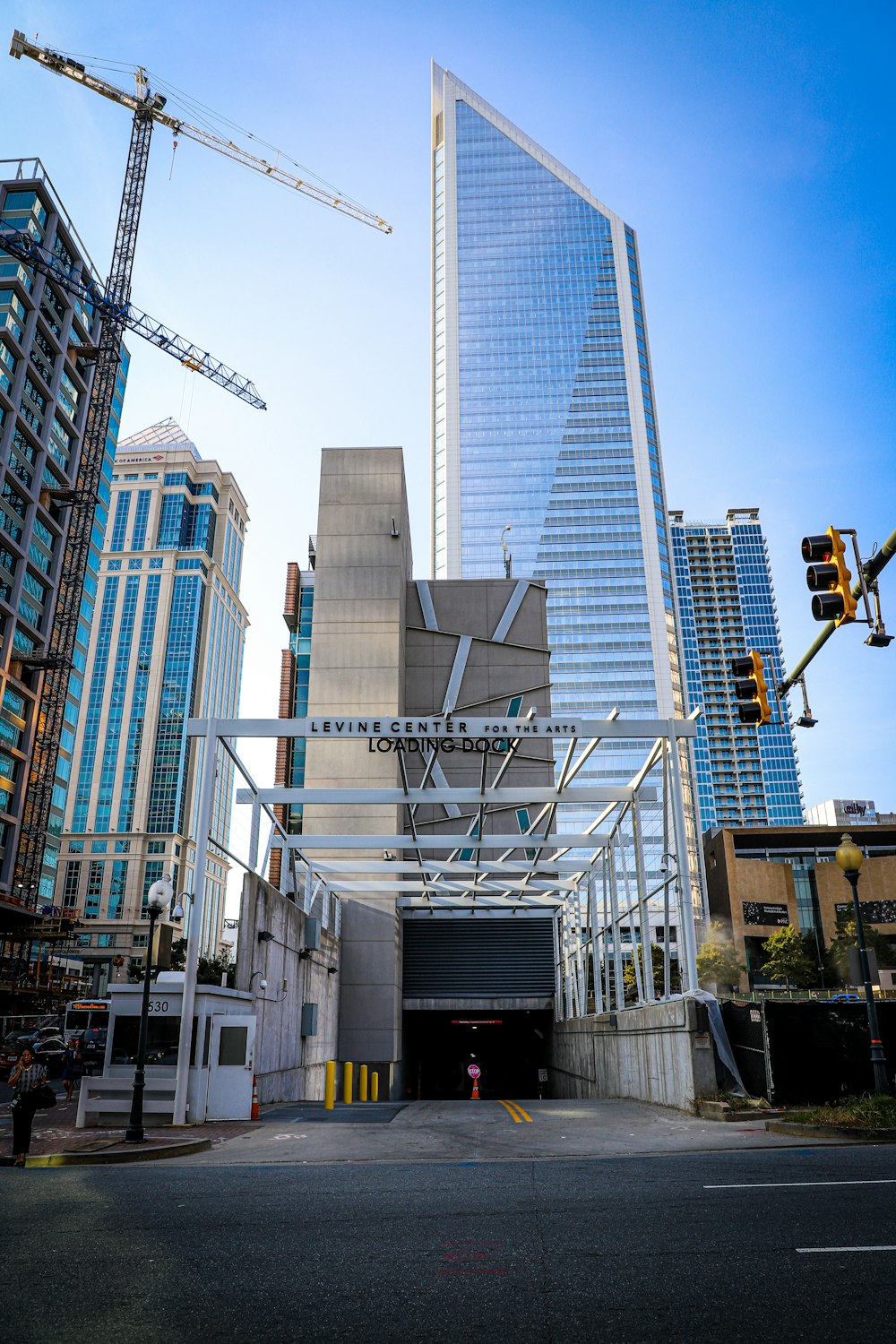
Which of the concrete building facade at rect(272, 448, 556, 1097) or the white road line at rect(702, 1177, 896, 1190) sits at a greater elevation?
the concrete building facade at rect(272, 448, 556, 1097)

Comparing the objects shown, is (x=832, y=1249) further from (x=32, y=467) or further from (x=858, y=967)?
(x=32, y=467)

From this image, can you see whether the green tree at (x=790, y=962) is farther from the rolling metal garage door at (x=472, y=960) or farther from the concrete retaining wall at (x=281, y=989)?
the concrete retaining wall at (x=281, y=989)

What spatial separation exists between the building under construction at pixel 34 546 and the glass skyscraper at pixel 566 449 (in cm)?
8669

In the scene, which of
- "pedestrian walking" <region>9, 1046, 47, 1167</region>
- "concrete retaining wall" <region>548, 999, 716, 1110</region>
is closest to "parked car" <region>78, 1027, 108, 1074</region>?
"concrete retaining wall" <region>548, 999, 716, 1110</region>

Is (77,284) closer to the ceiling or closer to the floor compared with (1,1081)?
closer to the ceiling

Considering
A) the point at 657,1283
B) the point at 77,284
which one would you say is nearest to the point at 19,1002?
the point at 77,284

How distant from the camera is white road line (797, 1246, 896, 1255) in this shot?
6.13 meters

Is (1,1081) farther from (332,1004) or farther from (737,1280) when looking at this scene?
(737,1280)

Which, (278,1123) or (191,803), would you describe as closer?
(278,1123)

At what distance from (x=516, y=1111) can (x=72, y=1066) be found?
1625 centimetres

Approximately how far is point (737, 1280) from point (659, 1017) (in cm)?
1501

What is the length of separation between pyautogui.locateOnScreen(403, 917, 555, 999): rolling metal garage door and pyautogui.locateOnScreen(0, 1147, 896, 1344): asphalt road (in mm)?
31596

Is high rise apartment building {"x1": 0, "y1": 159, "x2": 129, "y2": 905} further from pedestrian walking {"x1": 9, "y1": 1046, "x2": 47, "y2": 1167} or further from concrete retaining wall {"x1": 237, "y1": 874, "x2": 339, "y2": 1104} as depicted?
pedestrian walking {"x1": 9, "y1": 1046, "x2": 47, "y2": 1167}

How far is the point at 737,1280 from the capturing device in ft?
18.2
